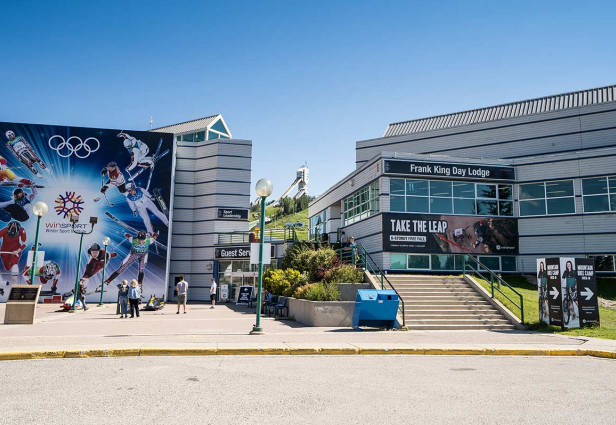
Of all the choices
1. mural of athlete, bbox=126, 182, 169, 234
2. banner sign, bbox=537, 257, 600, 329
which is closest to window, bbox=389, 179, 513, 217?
banner sign, bbox=537, 257, 600, 329

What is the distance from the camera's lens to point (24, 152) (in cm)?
3725

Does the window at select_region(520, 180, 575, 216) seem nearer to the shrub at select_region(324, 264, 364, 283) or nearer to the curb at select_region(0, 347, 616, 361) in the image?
the shrub at select_region(324, 264, 364, 283)

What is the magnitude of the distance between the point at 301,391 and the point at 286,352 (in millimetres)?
3948

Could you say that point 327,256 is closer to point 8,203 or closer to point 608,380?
point 608,380

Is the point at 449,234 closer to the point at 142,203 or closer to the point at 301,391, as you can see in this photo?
the point at 301,391

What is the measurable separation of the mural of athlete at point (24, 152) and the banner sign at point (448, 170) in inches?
1087

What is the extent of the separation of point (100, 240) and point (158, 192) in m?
5.77

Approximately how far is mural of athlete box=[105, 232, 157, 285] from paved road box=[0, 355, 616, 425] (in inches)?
1189

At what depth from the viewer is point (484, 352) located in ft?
37.3

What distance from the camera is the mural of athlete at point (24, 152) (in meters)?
37.2

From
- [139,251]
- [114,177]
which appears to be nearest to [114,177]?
[114,177]

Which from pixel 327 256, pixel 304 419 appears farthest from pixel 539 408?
pixel 327 256

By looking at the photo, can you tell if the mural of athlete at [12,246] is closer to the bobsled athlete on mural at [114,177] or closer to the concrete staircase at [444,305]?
the bobsled athlete on mural at [114,177]

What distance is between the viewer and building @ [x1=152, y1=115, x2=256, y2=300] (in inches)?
1610
